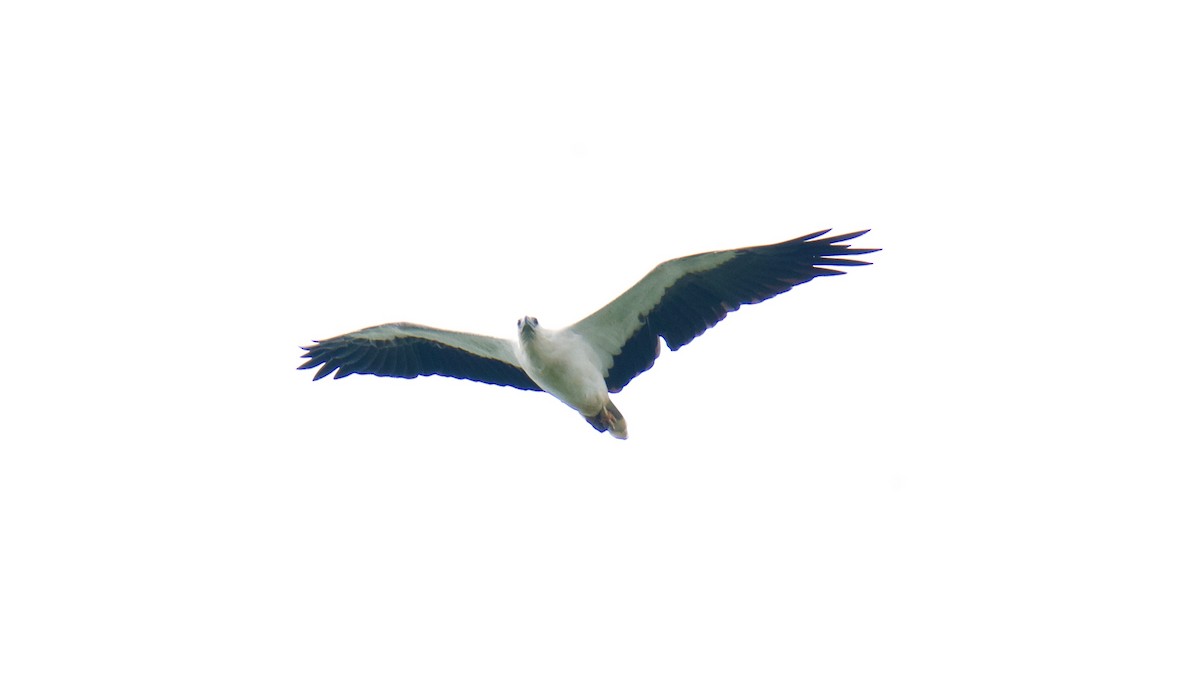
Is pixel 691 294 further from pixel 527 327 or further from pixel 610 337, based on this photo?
pixel 527 327

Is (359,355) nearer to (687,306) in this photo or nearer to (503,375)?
(503,375)

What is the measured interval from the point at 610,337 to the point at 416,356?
2132mm

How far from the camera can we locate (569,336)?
50.6ft

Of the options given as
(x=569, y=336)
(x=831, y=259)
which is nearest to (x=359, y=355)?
(x=569, y=336)

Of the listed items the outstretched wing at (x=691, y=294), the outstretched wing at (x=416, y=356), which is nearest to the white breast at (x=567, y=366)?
the outstretched wing at (x=691, y=294)

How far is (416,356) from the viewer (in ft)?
54.0

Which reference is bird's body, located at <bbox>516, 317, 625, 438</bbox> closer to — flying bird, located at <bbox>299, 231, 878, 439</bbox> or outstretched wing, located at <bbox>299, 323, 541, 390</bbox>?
flying bird, located at <bbox>299, 231, 878, 439</bbox>

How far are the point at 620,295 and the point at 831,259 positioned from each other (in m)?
1.89

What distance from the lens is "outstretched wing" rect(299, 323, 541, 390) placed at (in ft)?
53.0

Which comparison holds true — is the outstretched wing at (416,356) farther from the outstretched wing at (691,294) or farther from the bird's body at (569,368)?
the outstretched wing at (691,294)

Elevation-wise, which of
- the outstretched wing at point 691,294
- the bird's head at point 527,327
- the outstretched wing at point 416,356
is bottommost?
the outstretched wing at point 691,294

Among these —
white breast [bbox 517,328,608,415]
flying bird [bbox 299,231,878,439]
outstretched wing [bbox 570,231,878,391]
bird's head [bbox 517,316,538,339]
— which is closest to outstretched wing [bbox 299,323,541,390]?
Answer: flying bird [bbox 299,231,878,439]

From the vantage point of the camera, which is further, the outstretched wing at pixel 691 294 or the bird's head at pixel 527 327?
A: the bird's head at pixel 527 327

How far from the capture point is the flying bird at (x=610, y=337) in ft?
48.2
